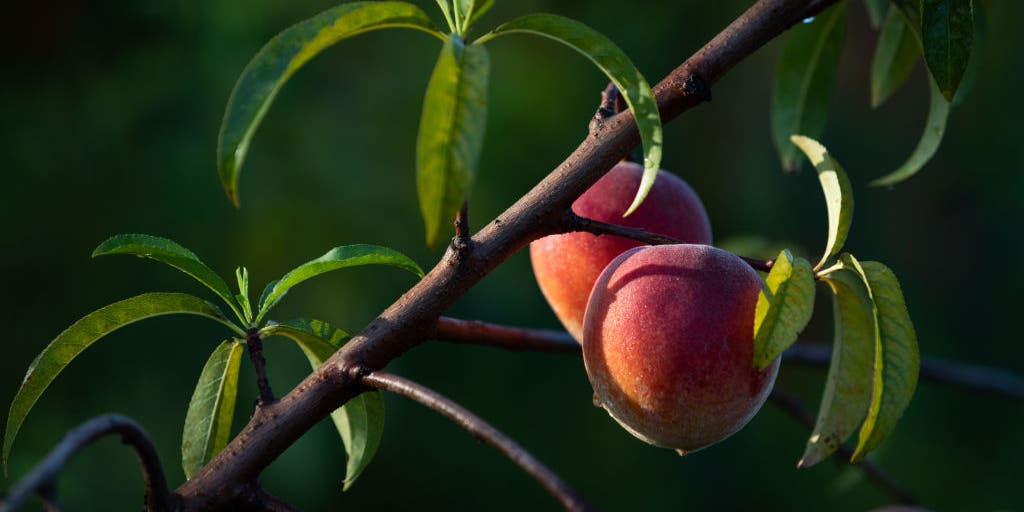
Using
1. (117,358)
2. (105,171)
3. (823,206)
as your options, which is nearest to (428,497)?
(117,358)

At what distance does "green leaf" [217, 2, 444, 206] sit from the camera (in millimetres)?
466

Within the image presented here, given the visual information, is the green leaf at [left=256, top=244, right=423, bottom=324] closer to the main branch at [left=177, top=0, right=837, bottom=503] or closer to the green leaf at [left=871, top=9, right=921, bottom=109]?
the main branch at [left=177, top=0, right=837, bottom=503]

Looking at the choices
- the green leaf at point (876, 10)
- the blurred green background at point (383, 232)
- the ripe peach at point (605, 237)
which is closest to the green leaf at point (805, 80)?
the green leaf at point (876, 10)

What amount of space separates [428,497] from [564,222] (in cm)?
176

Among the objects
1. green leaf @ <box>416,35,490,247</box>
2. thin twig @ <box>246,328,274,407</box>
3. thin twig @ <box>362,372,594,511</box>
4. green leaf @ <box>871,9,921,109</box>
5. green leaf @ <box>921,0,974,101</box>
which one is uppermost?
green leaf @ <box>416,35,490,247</box>

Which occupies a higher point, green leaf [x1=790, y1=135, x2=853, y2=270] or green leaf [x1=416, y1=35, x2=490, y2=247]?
green leaf [x1=416, y1=35, x2=490, y2=247]

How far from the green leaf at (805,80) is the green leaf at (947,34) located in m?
0.22

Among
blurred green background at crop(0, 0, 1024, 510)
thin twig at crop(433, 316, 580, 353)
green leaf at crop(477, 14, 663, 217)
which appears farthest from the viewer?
blurred green background at crop(0, 0, 1024, 510)

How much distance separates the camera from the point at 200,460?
2.16ft

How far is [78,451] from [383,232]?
1.72 meters

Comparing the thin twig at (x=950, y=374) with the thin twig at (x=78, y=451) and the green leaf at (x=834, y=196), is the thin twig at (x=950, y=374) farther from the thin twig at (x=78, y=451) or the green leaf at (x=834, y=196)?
the thin twig at (x=78, y=451)

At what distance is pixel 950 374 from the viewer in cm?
101

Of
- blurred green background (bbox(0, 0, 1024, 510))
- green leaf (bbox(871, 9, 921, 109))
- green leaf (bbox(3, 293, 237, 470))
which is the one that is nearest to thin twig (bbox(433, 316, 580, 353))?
green leaf (bbox(3, 293, 237, 470))

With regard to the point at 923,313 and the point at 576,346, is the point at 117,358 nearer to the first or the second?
the point at 576,346
